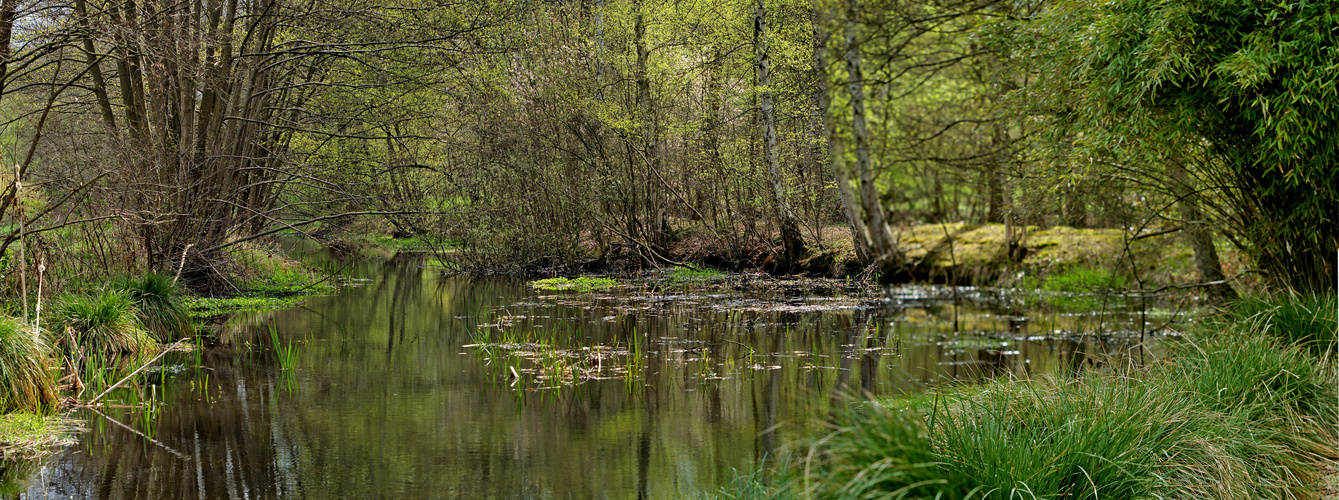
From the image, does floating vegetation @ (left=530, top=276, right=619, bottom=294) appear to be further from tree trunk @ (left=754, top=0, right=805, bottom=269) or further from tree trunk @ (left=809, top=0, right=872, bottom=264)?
tree trunk @ (left=809, top=0, right=872, bottom=264)

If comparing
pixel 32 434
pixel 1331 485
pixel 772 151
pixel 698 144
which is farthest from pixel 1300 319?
pixel 698 144

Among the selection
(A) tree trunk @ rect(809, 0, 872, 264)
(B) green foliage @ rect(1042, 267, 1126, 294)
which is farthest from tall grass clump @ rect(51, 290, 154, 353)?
(B) green foliage @ rect(1042, 267, 1126, 294)

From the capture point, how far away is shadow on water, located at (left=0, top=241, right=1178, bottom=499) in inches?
247

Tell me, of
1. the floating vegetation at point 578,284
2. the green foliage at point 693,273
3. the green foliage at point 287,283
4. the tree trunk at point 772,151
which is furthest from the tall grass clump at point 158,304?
the tree trunk at point 772,151

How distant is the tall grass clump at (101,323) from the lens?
356 inches

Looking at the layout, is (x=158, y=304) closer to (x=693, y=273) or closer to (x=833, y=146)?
(x=833, y=146)

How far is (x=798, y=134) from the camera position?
63.4ft

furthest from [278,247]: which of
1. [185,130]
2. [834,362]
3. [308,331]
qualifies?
[834,362]

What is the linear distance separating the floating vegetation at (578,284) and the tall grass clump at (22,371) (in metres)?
10.5

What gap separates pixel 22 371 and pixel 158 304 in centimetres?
420

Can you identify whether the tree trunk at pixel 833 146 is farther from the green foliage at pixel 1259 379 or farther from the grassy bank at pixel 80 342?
the grassy bank at pixel 80 342

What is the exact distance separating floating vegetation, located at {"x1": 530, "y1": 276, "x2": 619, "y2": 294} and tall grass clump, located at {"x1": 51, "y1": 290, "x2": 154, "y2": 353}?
861 cm

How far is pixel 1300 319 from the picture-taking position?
6.89 meters

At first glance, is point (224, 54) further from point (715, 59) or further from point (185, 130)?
point (715, 59)
